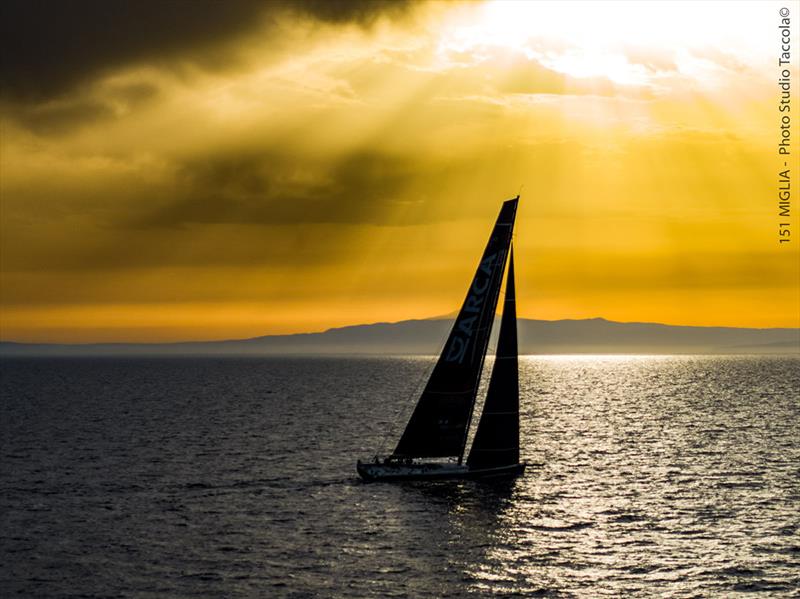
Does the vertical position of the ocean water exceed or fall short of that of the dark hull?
it falls short

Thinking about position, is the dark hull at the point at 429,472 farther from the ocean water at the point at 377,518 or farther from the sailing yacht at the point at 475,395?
the ocean water at the point at 377,518

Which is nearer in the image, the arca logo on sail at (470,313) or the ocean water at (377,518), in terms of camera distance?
the ocean water at (377,518)

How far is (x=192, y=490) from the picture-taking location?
201 feet

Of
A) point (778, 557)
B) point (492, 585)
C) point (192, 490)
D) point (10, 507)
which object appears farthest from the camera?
point (192, 490)

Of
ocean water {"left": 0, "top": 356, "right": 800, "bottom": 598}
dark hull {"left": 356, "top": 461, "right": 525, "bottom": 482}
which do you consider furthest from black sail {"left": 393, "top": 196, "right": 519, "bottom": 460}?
ocean water {"left": 0, "top": 356, "right": 800, "bottom": 598}

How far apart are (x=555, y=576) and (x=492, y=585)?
3.37 meters

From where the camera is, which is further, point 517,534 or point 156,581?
point 517,534

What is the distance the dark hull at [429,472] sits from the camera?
192 ft

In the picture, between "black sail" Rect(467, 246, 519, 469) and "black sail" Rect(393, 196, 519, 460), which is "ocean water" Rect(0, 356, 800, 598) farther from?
"black sail" Rect(393, 196, 519, 460)

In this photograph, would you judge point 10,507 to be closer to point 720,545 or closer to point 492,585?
point 492,585

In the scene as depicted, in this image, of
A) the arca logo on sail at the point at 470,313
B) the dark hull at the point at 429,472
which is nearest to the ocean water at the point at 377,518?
the dark hull at the point at 429,472

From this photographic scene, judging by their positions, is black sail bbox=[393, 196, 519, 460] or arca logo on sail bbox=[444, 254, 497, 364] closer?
black sail bbox=[393, 196, 519, 460]

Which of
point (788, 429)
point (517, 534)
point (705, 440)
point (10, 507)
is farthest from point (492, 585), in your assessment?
point (788, 429)

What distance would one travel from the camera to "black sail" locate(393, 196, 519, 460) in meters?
57.6
